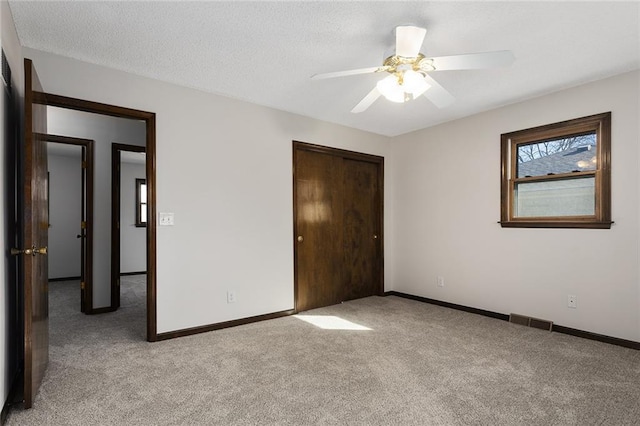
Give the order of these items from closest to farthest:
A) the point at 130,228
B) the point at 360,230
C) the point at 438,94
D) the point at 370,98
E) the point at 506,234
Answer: the point at 438,94
the point at 370,98
the point at 506,234
the point at 360,230
the point at 130,228

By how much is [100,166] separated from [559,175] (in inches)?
203

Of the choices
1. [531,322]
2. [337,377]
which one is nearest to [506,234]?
[531,322]

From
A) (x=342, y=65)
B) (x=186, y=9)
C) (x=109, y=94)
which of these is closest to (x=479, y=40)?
(x=342, y=65)

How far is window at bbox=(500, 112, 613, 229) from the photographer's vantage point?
304 centimetres

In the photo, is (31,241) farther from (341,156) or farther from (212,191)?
(341,156)

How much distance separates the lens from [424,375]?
7.70 ft

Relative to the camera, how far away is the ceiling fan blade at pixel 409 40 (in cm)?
197

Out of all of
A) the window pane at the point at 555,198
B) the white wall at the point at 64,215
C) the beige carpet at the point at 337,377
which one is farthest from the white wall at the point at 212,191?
the white wall at the point at 64,215

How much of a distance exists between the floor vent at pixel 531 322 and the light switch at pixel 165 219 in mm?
3622

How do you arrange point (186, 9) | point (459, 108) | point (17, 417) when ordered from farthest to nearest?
point (459, 108), point (186, 9), point (17, 417)

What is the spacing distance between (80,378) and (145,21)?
244 cm

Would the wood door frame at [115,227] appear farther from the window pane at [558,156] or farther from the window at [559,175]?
the window pane at [558,156]

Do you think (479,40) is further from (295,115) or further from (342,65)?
(295,115)

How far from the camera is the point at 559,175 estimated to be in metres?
3.33
